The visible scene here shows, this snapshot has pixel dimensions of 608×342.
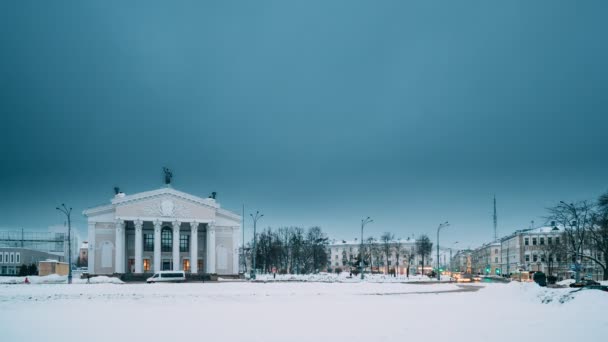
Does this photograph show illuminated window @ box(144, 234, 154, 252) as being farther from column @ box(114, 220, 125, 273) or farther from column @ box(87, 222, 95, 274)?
column @ box(87, 222, 95, 274)

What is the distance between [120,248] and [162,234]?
8494 millimetres

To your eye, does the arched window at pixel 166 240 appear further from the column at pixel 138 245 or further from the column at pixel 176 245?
the column at pixel 138 245

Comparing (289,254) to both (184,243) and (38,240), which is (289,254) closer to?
(184,243)

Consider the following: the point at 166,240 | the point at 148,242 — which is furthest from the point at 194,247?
the point at 148,242

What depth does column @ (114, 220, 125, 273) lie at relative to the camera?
78625mm

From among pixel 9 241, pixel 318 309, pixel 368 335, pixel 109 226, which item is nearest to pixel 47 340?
pixel 368 335

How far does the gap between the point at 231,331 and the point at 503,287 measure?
23115 millimetres

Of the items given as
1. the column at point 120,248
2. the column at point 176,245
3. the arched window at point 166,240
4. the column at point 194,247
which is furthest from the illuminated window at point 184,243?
the column at point 120,248

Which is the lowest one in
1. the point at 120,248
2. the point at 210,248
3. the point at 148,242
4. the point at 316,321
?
the point at 210,248

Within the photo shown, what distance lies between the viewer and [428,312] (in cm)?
2202

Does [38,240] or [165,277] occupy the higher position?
[38,240]

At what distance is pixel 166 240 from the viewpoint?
86250mm

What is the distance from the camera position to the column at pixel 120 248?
78.6m

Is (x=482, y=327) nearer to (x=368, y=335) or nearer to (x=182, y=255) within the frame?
(x=368, y=335)
